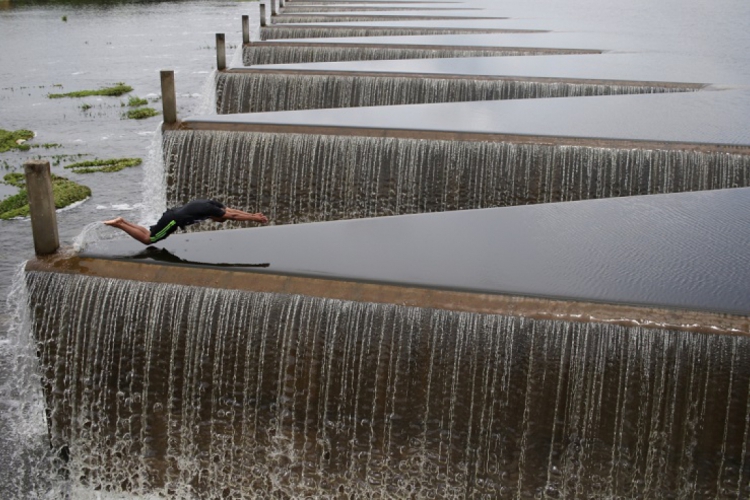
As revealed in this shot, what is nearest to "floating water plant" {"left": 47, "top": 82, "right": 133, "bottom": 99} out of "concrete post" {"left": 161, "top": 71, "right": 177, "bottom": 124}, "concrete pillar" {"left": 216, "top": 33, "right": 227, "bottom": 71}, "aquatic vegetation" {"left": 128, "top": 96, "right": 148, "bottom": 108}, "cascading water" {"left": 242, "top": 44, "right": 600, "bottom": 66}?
"aquatic vegetation" {"left": 128, "top": 96, "right": 148, "bottom": 108}

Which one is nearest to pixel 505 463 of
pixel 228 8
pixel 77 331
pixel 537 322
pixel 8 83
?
pixel 537 322

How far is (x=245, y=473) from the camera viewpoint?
763 centimetres

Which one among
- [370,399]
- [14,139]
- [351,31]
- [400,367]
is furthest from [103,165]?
[400,367]

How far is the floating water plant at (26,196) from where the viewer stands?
14086 mm

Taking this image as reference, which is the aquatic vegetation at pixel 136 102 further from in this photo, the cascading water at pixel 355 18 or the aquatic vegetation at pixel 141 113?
the cascading water at pixel 355 18

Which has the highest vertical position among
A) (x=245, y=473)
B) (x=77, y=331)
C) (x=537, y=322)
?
(x=537, y=322)

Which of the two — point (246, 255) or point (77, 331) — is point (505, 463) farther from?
point (77, 331)

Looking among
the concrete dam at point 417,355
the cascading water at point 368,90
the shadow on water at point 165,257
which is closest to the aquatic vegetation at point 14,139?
the cascading water at point 368,90

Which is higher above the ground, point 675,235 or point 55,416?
point 675,235

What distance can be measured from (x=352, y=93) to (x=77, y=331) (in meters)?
9.37

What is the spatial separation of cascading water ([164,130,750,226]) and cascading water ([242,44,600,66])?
8597 mm

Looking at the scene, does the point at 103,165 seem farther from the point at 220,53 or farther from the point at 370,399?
the point at 370,399

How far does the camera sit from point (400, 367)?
7.11m

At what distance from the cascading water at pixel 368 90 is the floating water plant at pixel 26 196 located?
3.38 m
